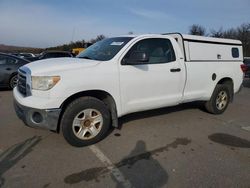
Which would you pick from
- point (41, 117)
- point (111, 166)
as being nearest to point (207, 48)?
point (111, 166)

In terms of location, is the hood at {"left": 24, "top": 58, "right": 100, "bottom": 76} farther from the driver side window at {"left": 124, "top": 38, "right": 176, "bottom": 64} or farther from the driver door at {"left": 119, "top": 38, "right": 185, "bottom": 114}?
the driver side window at {"left": 124, "top": 38, "right": 176, "bottom": 64}

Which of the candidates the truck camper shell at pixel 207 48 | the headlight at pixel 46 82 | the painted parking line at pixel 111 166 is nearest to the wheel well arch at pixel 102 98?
the headlight at pixel 46 82

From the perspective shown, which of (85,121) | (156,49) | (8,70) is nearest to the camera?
(85,121)

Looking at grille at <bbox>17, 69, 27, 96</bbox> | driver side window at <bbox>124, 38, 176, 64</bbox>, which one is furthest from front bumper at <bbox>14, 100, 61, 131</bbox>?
driver side window at <bbox>124, 38, 176, 64</bbox>

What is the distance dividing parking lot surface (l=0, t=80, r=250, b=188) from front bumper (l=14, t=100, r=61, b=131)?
1.46ft

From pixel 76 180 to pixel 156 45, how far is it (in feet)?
9.76

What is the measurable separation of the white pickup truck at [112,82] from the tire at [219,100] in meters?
0.21

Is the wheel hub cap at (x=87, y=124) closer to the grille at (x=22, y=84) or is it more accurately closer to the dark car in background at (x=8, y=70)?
the grille at (x=22, y=84)

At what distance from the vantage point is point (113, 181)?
3.13 metres

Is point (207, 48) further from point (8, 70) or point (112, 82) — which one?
point (8, 70)

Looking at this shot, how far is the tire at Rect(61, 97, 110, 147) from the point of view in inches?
154

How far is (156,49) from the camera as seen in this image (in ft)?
16.1

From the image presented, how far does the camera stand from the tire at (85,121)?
3.91m

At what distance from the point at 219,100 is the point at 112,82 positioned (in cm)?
339
